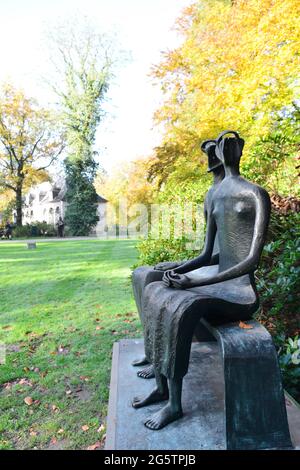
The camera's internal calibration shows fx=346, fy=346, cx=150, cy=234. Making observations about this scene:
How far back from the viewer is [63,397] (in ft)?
11.5

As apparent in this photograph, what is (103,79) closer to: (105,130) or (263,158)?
(105,130)

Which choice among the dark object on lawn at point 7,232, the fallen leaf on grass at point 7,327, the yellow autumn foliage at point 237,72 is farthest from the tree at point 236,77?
the dark object on lawn at point 7,232

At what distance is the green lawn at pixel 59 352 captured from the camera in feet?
9.73

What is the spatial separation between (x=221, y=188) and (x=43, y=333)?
3.83m

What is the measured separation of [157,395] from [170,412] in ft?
0.94

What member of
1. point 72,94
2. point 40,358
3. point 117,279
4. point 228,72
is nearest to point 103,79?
point 72,94

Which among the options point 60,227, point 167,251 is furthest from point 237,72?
point 60,227

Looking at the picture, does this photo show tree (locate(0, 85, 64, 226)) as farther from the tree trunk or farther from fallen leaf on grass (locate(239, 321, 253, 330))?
fallen leaf on grass (locate(239, 321, 253, 330))

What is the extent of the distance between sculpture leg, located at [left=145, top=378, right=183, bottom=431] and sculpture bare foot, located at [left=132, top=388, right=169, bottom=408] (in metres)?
0.22

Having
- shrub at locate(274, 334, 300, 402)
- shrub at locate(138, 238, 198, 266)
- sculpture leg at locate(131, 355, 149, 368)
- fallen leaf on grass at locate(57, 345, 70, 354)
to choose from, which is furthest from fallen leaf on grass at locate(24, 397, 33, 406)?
shrub at locate(138, 238, 198, 266)

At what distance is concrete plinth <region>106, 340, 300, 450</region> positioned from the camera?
2.12m

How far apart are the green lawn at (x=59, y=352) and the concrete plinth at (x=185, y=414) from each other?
17.5 inches

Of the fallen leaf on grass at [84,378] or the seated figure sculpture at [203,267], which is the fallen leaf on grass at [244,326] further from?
the fallen leaf on grass at [84,378]

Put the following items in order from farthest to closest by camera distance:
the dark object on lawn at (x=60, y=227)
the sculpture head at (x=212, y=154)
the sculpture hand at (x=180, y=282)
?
the dark object on lawn at (x=60, y=227) → the sculpture head at (x=212, y=154) → the sculpture hand at (x=180, y=282)
